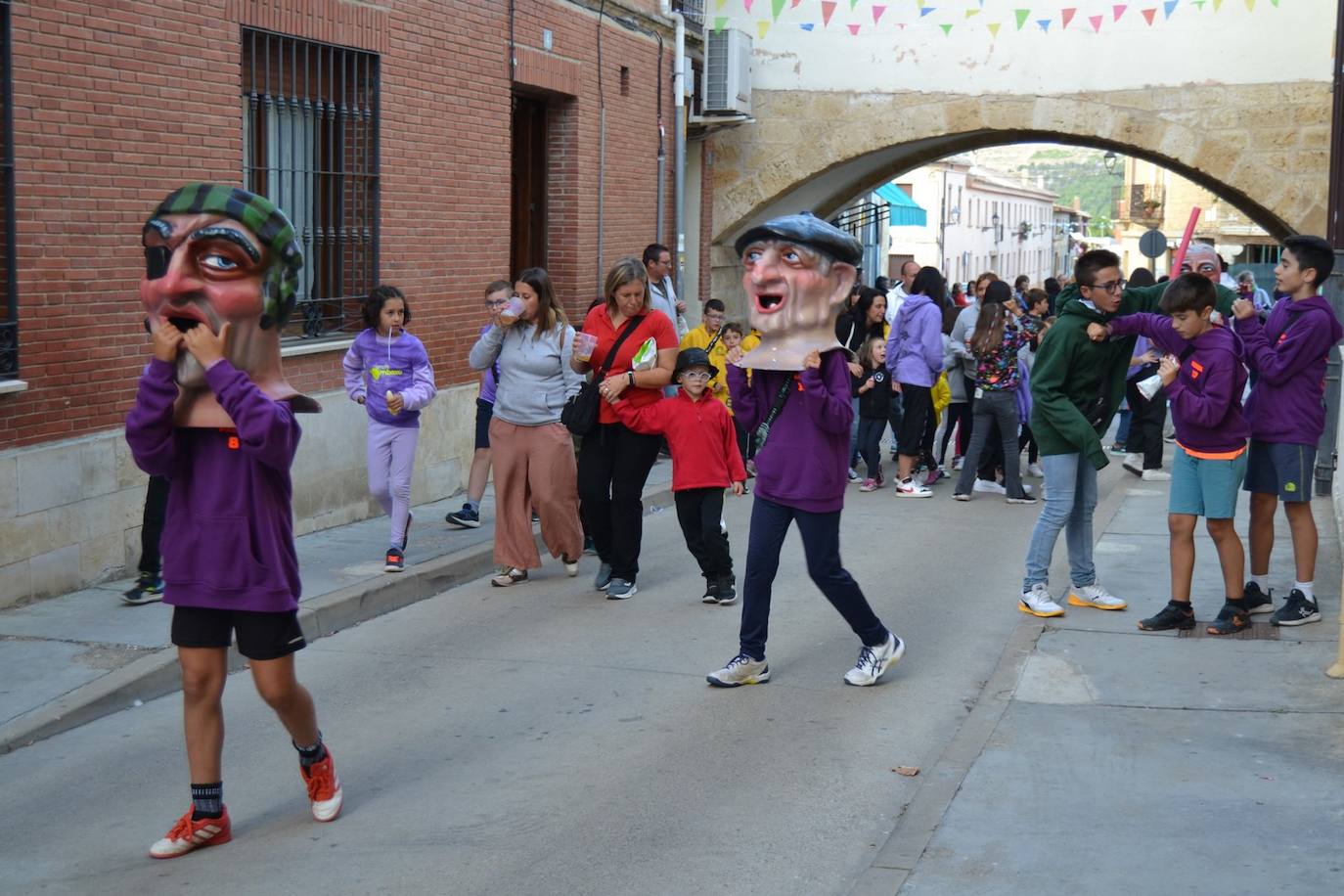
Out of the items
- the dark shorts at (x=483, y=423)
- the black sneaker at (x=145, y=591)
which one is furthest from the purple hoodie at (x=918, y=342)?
the black sneaker at (x=145, y=591)

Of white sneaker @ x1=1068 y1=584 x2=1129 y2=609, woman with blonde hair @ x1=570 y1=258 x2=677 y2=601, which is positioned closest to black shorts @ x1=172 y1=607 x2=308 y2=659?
woman with blonde hair @ x1=570 y1=258 x2=677 y2=601

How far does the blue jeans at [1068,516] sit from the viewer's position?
322 inches

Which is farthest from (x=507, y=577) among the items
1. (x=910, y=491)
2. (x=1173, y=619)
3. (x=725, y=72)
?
(x=725, y=72)

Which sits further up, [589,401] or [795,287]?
[795,287]

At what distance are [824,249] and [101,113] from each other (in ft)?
14.9

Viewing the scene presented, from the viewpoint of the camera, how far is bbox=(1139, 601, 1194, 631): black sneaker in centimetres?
786

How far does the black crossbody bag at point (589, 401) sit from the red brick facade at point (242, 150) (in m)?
2.61

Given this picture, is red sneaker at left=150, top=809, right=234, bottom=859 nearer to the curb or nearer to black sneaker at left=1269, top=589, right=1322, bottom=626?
the curb

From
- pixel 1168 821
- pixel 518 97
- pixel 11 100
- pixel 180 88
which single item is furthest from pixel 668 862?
pixel 518 97

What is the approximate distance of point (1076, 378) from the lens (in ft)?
26.7

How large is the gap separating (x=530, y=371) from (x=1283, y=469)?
4.07 metres

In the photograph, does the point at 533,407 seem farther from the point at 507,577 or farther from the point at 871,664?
the point at 871,664

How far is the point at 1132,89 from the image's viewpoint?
1786 centimetres

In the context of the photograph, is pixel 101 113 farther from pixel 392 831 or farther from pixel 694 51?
pixel 694 51
